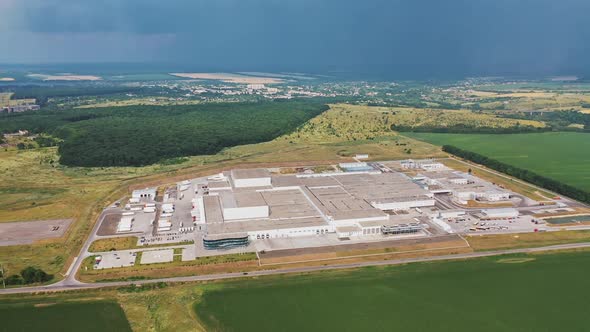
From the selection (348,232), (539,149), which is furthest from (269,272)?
(539,149)

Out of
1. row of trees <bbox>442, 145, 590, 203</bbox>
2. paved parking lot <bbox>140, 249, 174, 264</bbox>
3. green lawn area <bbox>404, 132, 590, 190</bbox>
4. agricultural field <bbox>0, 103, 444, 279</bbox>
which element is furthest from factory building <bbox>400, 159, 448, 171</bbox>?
paved parking lot <bbox>140, 249, 174, 264</bbox>

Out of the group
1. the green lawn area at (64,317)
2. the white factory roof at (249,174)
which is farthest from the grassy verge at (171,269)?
the white factory roof at (249,174)

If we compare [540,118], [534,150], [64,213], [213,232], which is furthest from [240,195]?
[540,118]

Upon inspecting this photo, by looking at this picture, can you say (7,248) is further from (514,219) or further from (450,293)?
(514,219)

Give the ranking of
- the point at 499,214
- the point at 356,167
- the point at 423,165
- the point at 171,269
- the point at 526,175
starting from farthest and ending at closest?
the point at 423,165 < the point at 356,167 < the point at 526,175 < the point at 499,214 < the point at 171,269

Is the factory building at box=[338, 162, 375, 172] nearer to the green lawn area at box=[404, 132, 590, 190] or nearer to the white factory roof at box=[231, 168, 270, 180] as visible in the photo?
the white factory roof at box=[231, 168, 270, 180]

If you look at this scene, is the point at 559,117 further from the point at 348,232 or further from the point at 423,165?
the point at 348,232
